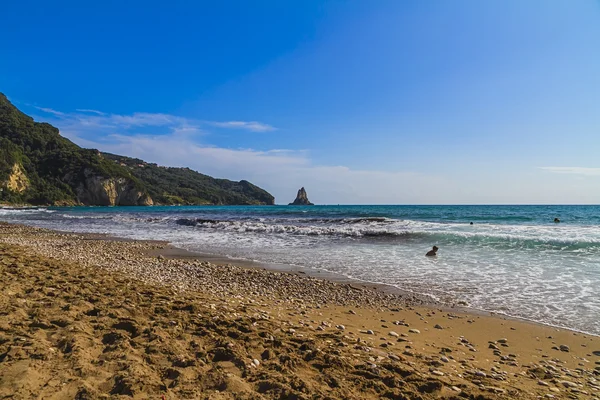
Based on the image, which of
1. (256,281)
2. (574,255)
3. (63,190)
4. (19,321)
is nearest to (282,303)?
(256,281)

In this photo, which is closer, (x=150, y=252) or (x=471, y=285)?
(x=471, y=285)

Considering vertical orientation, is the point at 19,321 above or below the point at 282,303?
above

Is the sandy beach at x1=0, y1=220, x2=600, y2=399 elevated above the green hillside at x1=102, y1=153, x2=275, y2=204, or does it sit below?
below

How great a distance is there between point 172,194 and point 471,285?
503ft

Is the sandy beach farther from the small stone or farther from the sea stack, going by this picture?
the sea stack

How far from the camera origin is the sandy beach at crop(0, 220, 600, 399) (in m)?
3.38

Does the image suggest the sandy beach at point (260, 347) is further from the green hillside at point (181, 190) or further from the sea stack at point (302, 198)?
the sea stack at point (302, 198)

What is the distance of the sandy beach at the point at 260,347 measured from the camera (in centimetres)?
338

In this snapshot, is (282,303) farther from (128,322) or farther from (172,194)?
(172,194)

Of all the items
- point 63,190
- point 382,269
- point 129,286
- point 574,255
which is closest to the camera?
point 129,286

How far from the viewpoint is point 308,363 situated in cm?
407

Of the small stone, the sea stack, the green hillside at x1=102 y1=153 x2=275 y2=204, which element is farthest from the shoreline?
the sea stack

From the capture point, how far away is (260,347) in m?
4.46

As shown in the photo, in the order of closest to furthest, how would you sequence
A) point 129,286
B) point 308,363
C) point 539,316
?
1. point 308,363
2. point 539,316
3. point 129,286
